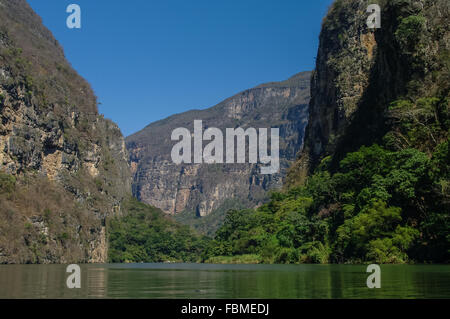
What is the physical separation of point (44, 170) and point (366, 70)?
84.5 meters

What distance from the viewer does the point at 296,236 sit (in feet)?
315

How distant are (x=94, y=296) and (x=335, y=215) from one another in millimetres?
67286

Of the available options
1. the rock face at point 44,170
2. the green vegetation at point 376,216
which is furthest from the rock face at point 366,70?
the rock face at point 44,170

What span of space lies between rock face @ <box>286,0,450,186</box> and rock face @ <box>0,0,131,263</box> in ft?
201

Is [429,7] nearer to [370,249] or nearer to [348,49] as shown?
[370,249]

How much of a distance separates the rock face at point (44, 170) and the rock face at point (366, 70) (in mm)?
61298

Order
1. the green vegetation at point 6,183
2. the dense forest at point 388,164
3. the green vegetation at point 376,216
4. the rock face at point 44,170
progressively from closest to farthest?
the green vegetation at point 376,216 → the dense forest at point 388,164 → the green vegetation at point 6,183 → the rock face at point 44,170

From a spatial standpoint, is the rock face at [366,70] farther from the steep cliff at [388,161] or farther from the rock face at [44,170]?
the rock face at [44,170]

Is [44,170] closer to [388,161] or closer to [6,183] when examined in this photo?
[6,183]

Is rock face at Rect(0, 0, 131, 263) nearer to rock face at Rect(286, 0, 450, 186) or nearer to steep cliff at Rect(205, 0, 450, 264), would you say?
steep cliff at Rect(205, 0, 450, 264)

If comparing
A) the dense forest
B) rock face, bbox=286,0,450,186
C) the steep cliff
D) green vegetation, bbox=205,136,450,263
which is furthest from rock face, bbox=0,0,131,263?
rock face, bbox=286,0,450,186

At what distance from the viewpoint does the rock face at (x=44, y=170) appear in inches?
4801

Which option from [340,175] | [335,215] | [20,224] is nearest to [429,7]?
[340,175]

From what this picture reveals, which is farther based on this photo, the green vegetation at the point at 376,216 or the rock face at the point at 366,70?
the rock face at the point at 366,70
